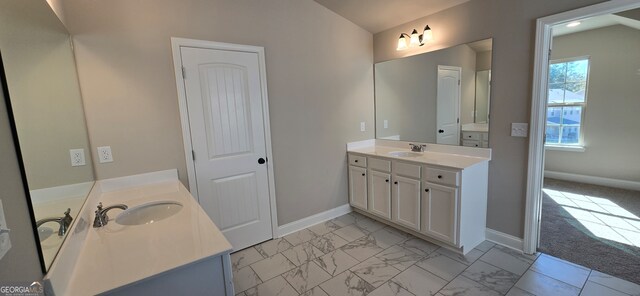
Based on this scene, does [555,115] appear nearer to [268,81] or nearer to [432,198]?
[432,198]

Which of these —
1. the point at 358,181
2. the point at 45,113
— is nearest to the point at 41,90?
the point at 45,113

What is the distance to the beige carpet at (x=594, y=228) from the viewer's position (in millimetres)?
2312

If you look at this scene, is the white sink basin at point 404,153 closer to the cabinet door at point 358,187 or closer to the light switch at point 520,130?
the cabinet door at point 358,187

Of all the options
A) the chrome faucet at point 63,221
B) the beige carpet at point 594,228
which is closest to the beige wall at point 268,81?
the chrome faucet at point 63,221

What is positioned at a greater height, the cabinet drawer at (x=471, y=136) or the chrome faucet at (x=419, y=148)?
the cabinet drawer at (x=471, y=136)

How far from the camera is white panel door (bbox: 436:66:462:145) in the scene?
2912mm

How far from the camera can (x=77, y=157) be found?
1629 millimetres

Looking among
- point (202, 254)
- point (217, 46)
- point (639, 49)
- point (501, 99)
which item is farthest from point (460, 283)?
point (639, 49)

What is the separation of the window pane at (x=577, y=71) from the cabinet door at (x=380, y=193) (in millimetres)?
3891

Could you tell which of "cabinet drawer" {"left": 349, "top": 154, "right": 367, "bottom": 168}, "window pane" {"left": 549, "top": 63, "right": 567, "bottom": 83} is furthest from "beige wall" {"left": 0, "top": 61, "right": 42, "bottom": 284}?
"window pane" {"left": 549, "top": 63, "right": 567, "bottom": 83}

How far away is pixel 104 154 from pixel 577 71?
6263 millimetres

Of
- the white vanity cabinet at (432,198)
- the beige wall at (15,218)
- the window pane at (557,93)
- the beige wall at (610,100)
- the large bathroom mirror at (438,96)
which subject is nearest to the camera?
the beige wall at (15,218)

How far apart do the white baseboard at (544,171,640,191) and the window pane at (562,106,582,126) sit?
0.87m

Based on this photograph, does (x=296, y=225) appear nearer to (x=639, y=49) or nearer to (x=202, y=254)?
(x=202, y=254)
